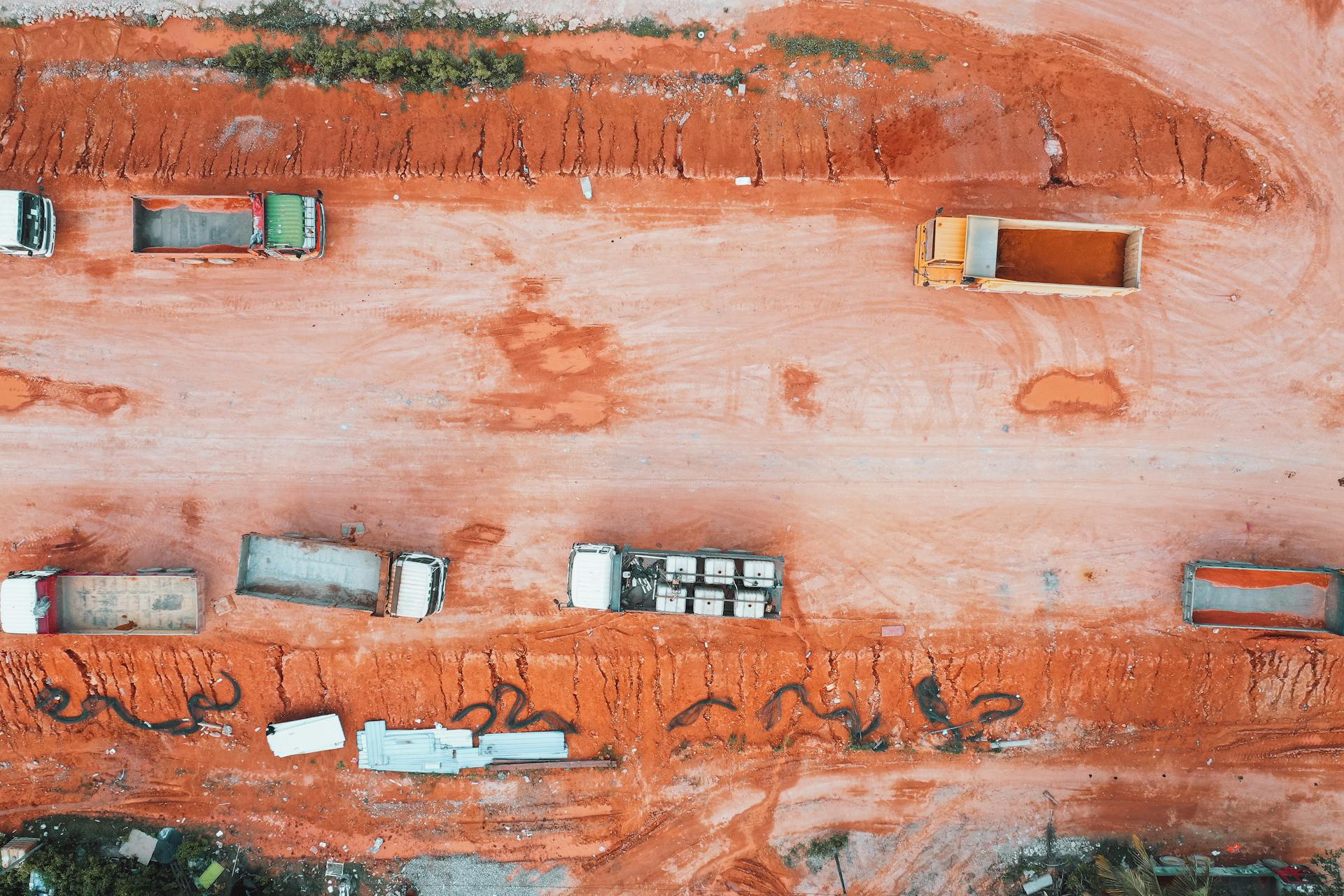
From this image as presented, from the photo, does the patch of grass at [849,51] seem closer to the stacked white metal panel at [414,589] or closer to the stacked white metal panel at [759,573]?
the stacked white metal panel at [759,573]

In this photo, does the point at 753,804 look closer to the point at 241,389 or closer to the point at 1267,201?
the point at 241,389

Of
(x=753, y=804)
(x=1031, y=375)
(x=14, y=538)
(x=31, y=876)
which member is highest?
(x=1031, y=375)

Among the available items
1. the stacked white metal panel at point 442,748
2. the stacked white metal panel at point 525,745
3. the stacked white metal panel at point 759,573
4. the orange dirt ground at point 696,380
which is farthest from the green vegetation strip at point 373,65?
the stacked white metal panel at point 525,745

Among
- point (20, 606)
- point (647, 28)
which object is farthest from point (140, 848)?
point (647, 28)

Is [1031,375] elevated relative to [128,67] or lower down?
lower down

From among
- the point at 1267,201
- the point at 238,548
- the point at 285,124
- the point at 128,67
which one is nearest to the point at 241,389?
the point at 238,548

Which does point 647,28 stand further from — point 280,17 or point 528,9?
point 280,17
